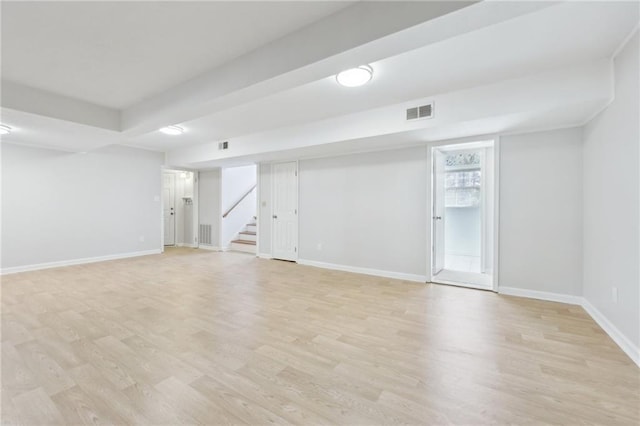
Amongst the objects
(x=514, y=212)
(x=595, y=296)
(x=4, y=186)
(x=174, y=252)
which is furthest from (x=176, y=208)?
(x=595, y=296)

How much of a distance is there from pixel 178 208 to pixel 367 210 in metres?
6.18

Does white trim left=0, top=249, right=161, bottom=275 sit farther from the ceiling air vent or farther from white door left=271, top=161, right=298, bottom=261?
the ceiling air vent

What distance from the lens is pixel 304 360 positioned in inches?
83.4

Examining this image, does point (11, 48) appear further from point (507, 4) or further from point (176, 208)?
point (176, 208)

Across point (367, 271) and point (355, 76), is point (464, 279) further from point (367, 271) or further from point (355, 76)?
point (355, 76)

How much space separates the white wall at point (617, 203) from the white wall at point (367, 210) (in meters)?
1.93

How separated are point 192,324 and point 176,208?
6550 millimetres

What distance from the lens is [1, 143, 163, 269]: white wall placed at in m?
4.91

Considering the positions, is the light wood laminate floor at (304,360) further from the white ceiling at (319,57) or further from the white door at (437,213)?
the white ceiling at (319,57)

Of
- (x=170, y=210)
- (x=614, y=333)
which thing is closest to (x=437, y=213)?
(x=614, y=333)

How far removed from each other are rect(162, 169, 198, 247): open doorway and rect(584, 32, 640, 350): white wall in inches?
333

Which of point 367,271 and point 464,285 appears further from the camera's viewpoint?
point 367,271

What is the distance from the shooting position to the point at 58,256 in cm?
536

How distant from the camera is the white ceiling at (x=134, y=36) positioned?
1.89m
